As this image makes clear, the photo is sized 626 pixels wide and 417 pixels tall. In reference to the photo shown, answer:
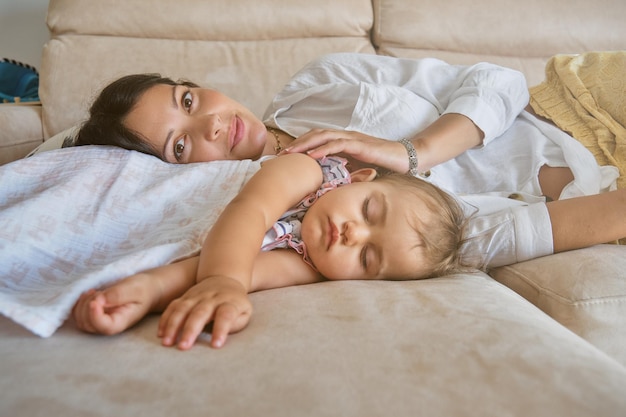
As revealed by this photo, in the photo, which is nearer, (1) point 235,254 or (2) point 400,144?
(1) point 235,254

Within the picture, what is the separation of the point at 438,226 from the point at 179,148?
2.09ft

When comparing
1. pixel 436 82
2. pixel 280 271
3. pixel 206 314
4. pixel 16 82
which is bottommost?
pixel 16 82

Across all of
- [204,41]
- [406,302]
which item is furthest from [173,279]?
[204,41]

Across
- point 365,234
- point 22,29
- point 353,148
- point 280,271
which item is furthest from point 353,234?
point 22,29

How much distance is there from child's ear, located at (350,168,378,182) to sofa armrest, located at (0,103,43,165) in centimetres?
127

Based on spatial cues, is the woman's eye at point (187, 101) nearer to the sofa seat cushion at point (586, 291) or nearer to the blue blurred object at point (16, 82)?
the sofa seat cushion at point (586, 291)

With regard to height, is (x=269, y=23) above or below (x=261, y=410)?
above

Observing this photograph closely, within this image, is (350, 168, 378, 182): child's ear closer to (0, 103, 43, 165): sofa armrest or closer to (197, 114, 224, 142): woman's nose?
(197, 114, 224, 142): woman's nose

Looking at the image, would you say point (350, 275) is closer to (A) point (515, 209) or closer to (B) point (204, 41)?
(A) point (515, 209)

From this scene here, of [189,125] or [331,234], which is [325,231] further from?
[189,125]

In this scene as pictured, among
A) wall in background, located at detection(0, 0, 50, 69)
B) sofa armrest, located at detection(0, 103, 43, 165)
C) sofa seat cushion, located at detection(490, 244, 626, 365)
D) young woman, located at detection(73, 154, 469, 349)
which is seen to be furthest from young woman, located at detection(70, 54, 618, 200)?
wall in background, located at detection(0, 0, 50, 69)

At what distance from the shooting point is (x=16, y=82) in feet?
8.29

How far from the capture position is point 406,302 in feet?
2.63

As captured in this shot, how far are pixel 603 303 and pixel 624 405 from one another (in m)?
0.47
